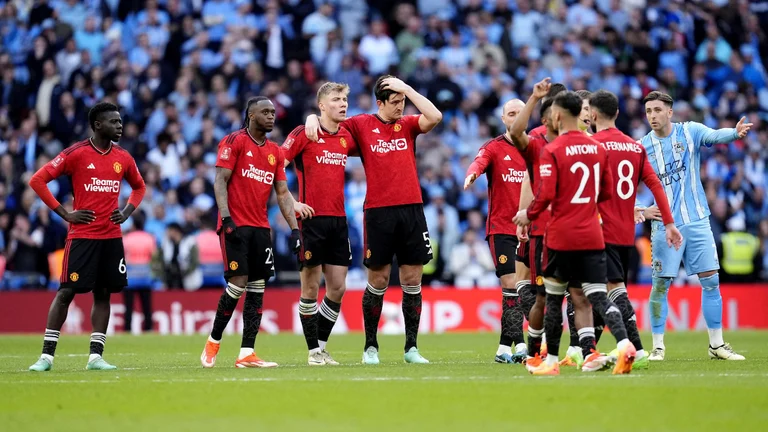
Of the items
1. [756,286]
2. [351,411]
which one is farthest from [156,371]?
[756,286]

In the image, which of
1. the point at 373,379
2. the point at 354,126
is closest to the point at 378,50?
the point at 354,126

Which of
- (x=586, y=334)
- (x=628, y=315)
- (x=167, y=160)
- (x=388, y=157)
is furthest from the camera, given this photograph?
(x=167, y=160)

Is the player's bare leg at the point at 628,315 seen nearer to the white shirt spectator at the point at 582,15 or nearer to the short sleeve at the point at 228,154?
the short sleeve at the point at 228,154

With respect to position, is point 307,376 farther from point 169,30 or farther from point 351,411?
point 169,30

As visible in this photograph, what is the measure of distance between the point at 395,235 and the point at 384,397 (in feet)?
13.3

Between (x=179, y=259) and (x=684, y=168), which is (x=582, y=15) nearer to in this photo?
(x=179, y=259)

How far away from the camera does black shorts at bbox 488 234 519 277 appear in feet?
42.2

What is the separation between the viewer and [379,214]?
12.3 m

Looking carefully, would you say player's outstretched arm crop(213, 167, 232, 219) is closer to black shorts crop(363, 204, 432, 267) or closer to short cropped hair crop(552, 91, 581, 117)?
black shorts crop(363, 204, 432, 267)

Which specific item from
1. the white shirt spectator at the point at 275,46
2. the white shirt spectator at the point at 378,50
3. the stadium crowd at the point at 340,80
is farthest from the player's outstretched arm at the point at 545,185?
the white shirt spectator at the point at 275,46

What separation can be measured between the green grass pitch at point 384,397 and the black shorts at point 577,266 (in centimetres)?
79

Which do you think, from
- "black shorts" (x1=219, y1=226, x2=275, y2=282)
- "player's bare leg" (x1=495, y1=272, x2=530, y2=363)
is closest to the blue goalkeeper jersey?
"player's bare leg" (x1=495, y1=272, x2=530, y2=363)

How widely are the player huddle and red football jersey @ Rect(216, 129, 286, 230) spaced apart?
0.05 feet

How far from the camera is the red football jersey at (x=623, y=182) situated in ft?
35.4
